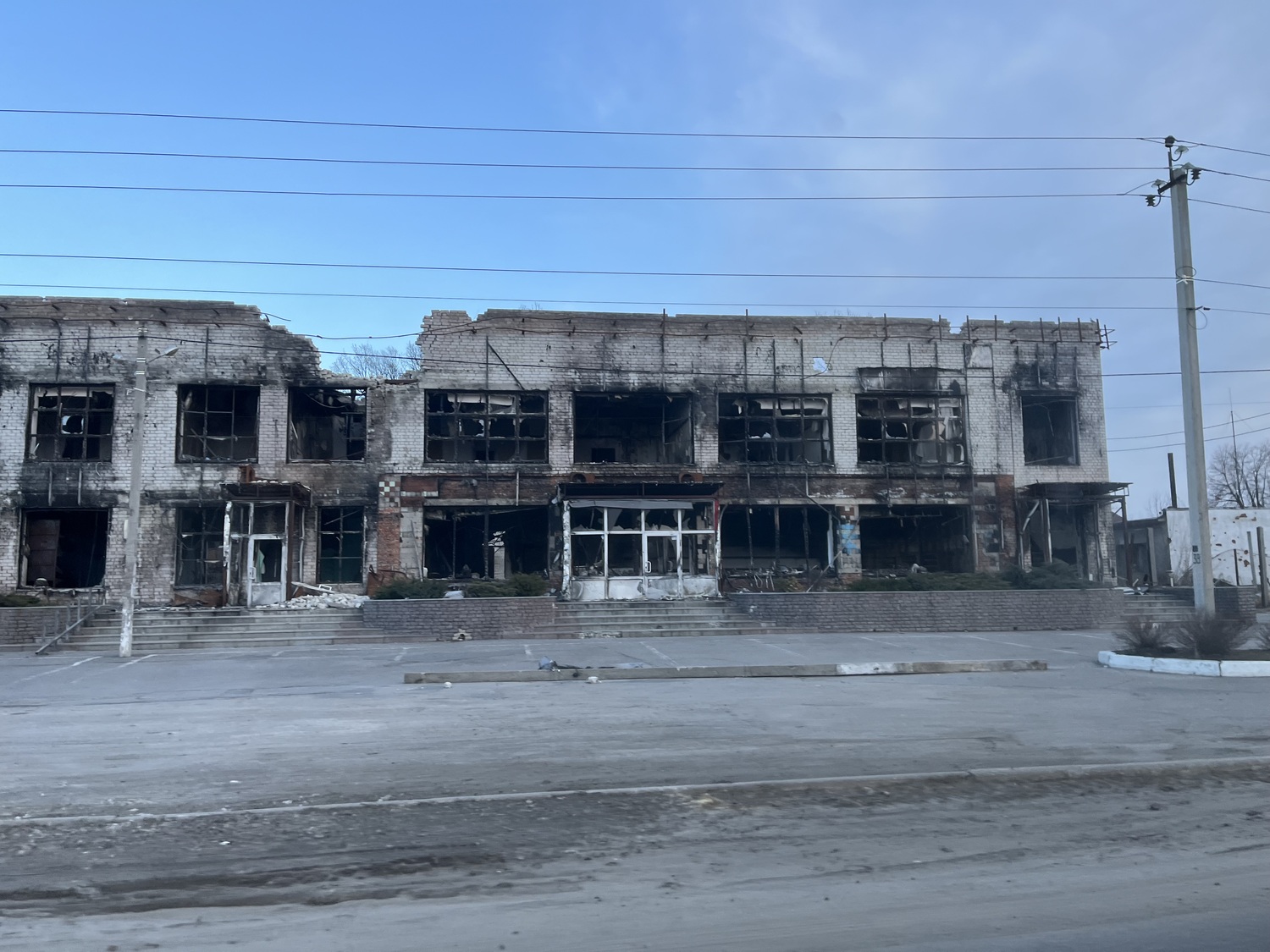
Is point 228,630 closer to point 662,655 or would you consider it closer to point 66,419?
point 66,419

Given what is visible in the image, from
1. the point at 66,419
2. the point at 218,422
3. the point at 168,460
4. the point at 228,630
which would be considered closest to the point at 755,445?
the point at 228,630

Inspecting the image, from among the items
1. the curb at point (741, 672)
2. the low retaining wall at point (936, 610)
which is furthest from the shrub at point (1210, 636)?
the low retaining wall at point (936, 610)

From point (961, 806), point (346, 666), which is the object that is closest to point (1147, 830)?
point (961, 806)

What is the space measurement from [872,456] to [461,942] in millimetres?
31316

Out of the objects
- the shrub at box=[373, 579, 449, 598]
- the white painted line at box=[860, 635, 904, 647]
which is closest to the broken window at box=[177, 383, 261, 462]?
the shrub at box=[373, 579, 449, 598]

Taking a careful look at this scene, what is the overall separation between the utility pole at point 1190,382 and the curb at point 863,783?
433 inches

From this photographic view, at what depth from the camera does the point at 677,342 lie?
1328 inches

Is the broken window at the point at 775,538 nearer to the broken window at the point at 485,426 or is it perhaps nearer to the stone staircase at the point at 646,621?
the stone staircase at the point at 646,621

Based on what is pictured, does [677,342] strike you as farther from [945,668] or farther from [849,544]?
[945,668]

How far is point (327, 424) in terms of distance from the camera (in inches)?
1375

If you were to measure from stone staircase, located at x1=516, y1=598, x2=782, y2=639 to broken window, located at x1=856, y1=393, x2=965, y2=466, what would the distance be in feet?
30.6

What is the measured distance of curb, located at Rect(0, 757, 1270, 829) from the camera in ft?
22.7

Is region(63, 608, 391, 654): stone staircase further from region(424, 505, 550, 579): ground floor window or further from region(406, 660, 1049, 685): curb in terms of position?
region(406, 660, 1049, 685): curb

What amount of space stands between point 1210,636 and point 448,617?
17202 mm
